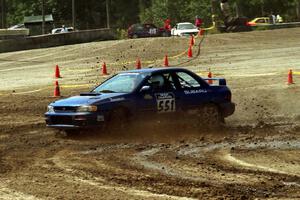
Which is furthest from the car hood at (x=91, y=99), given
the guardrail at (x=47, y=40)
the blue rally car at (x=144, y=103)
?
the guardrail at (x=47, y=40)

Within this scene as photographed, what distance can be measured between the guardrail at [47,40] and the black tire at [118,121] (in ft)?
90.7

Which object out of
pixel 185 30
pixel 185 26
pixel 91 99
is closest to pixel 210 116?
pixel 91 99

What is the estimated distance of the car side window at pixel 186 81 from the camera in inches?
499

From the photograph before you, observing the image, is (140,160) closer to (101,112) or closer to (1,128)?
(101,112)

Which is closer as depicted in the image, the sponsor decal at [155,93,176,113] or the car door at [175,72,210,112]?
the sponsor decal at [155,93,176,113]

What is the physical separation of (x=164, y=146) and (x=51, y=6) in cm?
7691

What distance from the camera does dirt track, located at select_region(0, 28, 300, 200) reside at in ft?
23.4

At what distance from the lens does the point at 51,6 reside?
84875mm

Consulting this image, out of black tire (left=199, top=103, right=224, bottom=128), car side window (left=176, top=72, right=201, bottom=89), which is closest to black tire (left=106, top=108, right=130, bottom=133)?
car side window (left=176, top=72, right=201, bottom=89)

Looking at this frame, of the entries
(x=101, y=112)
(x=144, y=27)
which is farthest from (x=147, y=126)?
(x=144, y=27)

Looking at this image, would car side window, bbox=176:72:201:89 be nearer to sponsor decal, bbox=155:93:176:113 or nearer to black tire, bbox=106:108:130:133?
sponsor decal, bbox=155:93:176:113

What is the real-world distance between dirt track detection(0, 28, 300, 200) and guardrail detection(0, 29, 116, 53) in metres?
16.2

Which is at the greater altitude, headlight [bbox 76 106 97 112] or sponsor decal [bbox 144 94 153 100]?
sponsor decal [bbox 144 94 153 100]

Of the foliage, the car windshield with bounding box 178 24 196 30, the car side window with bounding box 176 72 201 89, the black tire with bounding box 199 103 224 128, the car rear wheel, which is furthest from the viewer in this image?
the foliage
